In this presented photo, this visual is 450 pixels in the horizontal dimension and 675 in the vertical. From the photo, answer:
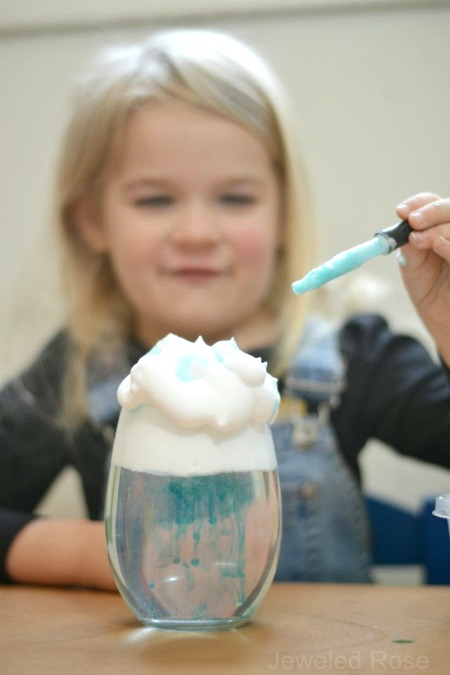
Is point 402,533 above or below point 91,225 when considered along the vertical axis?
below

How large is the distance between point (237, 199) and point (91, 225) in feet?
0.78

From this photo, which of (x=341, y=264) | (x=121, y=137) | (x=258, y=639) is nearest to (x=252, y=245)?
(x=121, y=137)

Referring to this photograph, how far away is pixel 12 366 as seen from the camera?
4.61 ft

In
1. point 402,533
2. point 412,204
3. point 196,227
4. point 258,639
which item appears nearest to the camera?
point 258,639

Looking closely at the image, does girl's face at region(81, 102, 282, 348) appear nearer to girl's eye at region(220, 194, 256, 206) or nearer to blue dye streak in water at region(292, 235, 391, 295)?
girl's eye at region(220, 194, 256, 206)

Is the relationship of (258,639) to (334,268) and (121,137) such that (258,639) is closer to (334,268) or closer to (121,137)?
(334,268)

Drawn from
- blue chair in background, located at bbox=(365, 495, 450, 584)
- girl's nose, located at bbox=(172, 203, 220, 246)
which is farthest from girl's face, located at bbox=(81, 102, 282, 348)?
blue chair in background, located at bbox=(365, 495, 450, 584)

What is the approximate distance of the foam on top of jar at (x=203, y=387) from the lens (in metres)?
0.50

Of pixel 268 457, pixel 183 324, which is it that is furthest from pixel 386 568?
pixel 268 457

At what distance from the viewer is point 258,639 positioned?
0.50m

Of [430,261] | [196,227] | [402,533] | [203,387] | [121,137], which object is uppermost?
[121,137]

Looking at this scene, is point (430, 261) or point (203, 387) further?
point (430, 261)

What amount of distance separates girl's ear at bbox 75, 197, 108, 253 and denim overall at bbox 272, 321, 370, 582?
0.31m

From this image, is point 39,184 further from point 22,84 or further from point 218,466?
point 218,466
